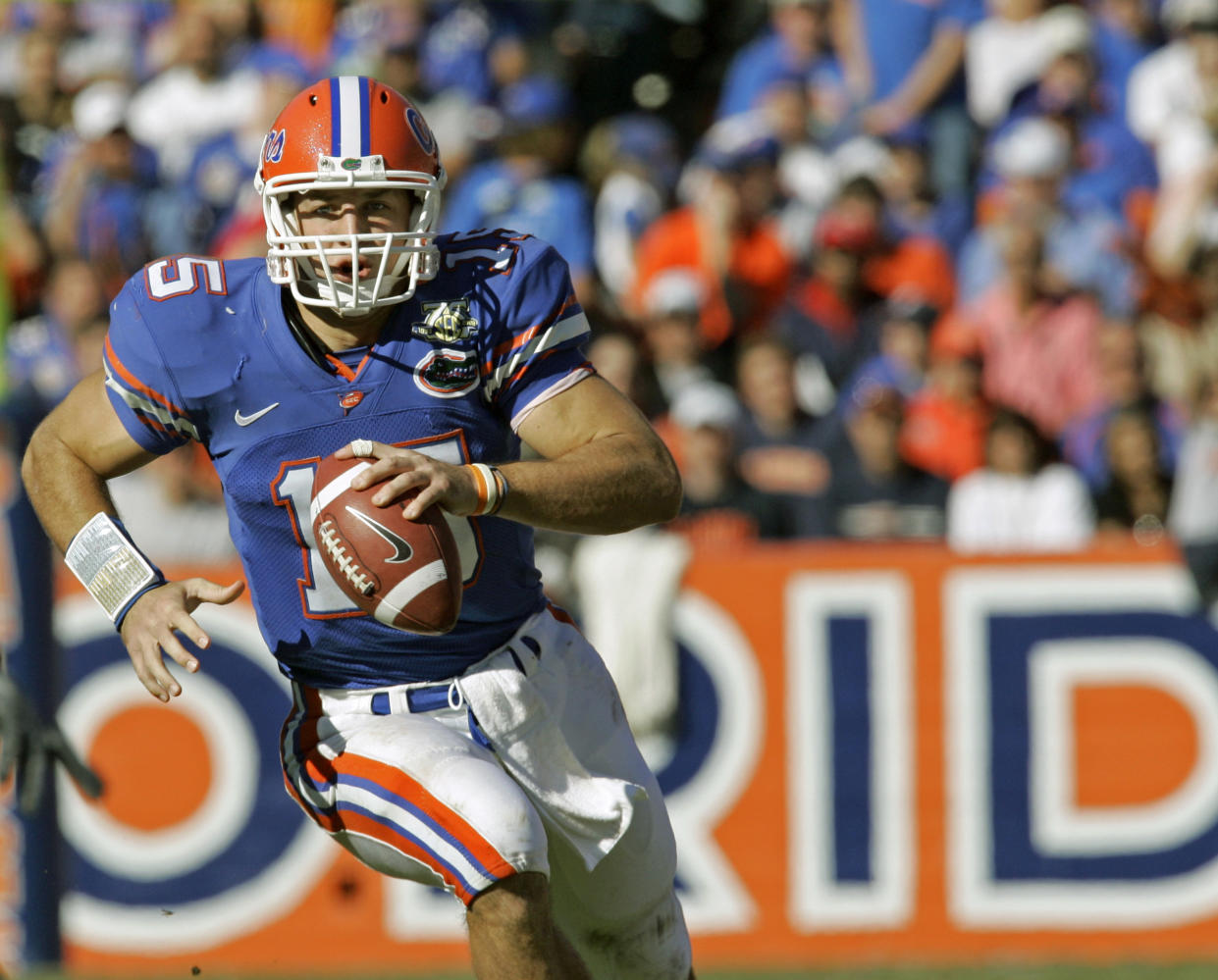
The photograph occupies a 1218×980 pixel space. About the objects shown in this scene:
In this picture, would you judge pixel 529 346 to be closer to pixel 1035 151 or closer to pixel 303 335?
pixel 303 335

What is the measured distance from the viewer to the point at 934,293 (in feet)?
29.2

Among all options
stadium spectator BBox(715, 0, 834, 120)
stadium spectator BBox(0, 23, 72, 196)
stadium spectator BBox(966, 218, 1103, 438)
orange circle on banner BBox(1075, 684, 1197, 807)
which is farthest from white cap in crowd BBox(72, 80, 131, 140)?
orange circle on banner BBox(1075, 684, 1197, 807)

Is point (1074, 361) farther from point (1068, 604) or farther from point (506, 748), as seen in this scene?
point (506, 748)

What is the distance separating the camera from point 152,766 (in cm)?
710

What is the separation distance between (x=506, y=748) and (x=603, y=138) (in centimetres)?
641

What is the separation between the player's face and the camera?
3850 mm

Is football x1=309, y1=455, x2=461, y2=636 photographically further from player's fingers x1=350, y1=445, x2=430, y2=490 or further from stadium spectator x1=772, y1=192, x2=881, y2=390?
stadium spectator x1=772, y1=192, x2=881, y2=390

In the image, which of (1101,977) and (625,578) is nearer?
(1101,977)

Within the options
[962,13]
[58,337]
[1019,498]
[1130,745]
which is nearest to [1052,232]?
[962,13]

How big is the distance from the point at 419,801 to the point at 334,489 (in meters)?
0.64

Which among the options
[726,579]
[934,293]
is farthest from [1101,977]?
[934,293]

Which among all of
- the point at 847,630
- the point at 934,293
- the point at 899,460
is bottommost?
the point at 847,630

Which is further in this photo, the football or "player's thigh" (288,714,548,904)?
"player's thigh" (288,714,548,904)

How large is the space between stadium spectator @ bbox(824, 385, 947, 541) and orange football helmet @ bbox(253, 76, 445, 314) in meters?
3.84
